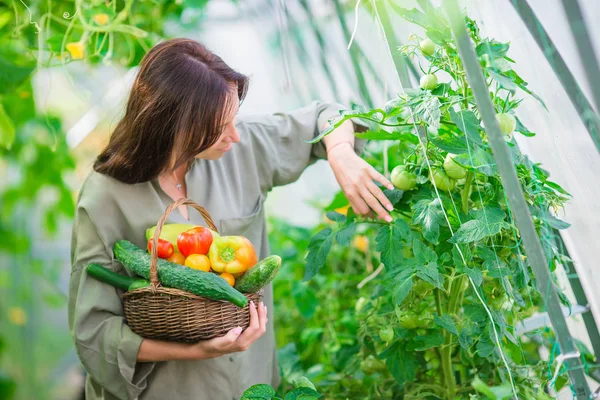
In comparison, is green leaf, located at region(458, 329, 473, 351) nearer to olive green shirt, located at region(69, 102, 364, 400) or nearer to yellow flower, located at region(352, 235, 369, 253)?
olive green shirt, located at region(69, 102, 364, 400)

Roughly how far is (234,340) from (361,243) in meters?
1.04

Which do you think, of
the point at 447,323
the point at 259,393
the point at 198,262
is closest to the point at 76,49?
the point at 198,262

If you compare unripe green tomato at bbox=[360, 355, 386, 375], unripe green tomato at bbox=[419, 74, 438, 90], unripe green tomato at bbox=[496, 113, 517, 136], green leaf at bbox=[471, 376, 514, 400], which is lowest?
unripe green tomato at bbox=[360, 355, 386, 375]

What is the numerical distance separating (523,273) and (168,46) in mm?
808

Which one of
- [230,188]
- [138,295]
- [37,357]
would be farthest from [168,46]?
[37,357]

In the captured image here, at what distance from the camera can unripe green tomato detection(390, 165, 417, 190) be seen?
1.17m

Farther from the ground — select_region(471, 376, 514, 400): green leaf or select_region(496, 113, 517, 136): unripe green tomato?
select_region(496, 113, 517, 136): unripe green tomato

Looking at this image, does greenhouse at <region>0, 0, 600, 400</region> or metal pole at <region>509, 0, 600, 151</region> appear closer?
metal pole at <region>509, 0, 600, 151</region>

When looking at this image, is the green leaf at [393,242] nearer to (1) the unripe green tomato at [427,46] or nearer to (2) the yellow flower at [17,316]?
(1) the unripe green tomato at [427,46]

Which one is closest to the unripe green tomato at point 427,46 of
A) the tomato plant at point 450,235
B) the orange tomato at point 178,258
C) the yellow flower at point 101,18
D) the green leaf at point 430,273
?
the tomato plant at point 450,235

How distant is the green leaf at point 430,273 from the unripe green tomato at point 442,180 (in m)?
0.14

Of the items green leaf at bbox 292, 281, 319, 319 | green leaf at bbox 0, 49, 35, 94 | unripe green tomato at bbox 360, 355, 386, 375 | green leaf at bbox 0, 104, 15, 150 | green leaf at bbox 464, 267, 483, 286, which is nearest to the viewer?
green leaf at bbox 464, 267, 483, 286

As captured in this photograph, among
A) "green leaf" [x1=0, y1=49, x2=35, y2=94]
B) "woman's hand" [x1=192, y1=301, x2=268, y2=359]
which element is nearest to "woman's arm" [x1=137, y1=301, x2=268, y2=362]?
"woman's hand" [x1=192, y1=301, x2=268, y2=359]

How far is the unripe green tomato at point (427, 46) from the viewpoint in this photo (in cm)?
103
